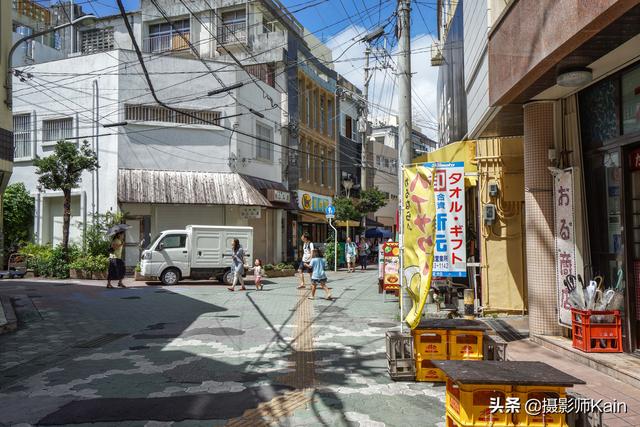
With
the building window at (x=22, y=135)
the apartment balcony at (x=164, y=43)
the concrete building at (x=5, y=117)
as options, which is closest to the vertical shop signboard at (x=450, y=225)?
the concrete building at (x=5, y=117)

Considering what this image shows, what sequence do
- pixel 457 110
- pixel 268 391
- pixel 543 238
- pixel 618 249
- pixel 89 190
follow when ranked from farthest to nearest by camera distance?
pixel 89 190
pixel 457 110
pixel 543 238
pixel 618 249
pixel 268 391

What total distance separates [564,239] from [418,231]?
10.1ft

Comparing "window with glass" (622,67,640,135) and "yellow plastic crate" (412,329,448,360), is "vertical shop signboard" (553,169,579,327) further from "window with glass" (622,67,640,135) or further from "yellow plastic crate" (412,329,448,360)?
"yellow plastic crate" (412,329,448,360)

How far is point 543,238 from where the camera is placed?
8.80 meters

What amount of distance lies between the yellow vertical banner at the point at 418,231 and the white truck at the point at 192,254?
14217 millimetres

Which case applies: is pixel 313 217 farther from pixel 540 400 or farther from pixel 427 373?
pixel 540 400

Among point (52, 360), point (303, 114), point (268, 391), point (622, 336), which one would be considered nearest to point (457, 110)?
point (622, 336)

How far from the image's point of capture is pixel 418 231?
6.70 meters

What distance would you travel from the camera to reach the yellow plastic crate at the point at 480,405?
4043 mm

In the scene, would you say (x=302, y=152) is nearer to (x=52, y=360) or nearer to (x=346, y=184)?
(x=346, y=184)

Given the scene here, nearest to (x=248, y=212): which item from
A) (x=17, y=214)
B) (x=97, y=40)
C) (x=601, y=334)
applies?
(x=17, y=214)

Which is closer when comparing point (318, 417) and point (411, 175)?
point (318, 417)

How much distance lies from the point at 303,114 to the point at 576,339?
88.9 feet

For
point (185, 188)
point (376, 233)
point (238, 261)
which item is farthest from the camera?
point (376, 233)
